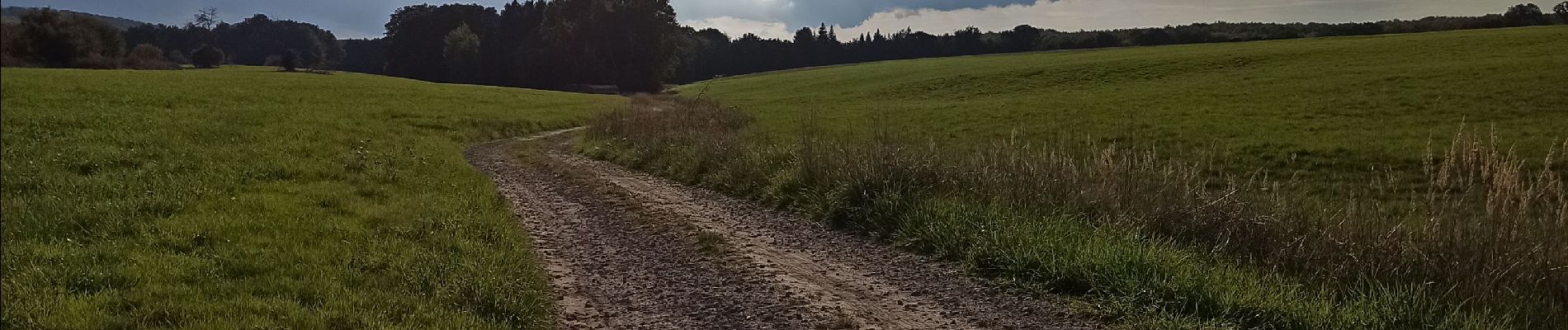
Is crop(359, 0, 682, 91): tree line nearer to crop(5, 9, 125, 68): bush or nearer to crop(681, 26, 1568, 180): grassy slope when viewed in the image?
crop(681, 26, 1568, 180): grassy slope

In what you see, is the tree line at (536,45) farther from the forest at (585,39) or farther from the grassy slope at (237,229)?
the grassy slope at (237,229)

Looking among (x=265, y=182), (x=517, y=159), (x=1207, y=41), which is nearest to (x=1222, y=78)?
(x=517, y=159)

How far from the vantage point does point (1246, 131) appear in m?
23.0

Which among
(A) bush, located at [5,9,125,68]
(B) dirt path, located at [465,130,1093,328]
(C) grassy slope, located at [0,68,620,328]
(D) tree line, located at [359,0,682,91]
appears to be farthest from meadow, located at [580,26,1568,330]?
(D) tree line, located at [359,0,682,91]

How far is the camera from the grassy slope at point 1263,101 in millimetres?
20859

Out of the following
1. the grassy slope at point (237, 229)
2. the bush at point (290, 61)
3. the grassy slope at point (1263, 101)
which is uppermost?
the bush at point (290, 61)

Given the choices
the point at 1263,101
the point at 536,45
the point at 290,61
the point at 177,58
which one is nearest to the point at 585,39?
the point at 536,45

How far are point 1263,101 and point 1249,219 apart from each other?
2437 centimetres

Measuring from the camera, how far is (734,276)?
297 inches

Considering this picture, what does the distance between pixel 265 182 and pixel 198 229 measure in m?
3.42

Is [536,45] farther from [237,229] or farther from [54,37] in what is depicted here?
[54,37]

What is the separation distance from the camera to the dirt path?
6.41 m

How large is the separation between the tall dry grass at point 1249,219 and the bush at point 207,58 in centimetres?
594

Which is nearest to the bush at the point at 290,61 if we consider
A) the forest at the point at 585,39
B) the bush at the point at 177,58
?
the bush at the point at 177,58
